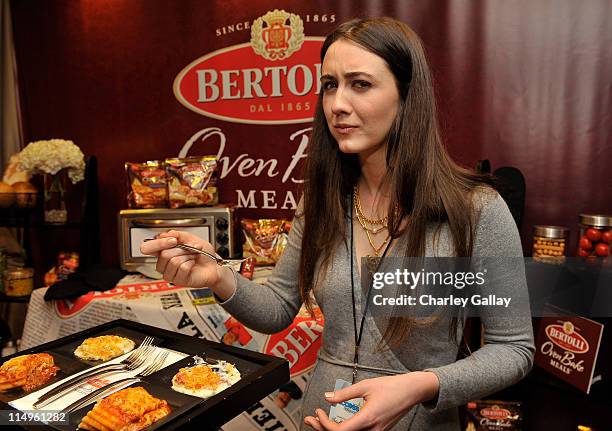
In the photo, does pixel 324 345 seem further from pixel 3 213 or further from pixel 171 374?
pixel 3 213

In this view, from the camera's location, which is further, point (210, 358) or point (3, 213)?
point (3, 213)

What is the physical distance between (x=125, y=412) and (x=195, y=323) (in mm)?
1284

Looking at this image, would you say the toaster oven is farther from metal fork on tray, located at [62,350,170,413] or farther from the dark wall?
metal fork on tray, located at [62,350,170,413]

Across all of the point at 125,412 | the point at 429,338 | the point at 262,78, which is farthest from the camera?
the point at 262,78

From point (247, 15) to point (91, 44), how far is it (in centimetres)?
106

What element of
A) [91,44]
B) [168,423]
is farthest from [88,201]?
[168,423]

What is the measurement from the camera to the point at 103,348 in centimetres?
103

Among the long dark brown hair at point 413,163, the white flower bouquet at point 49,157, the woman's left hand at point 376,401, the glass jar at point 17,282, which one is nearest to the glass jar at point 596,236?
the long dark brown hair at point 413,163

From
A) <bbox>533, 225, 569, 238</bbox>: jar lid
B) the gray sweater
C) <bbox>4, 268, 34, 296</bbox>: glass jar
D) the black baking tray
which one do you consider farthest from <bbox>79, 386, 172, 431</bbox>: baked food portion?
<bbox>4, 268, 34, 296</bbox>: glass jar

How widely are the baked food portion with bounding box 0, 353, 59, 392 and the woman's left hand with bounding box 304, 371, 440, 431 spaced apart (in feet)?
1.68

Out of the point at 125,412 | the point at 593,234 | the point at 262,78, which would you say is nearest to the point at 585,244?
the point at 593,234

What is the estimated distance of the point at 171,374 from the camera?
957 millimetres

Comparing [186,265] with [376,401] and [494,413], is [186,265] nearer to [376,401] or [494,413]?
[376,401]

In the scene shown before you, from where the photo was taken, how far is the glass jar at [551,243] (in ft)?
6.75
